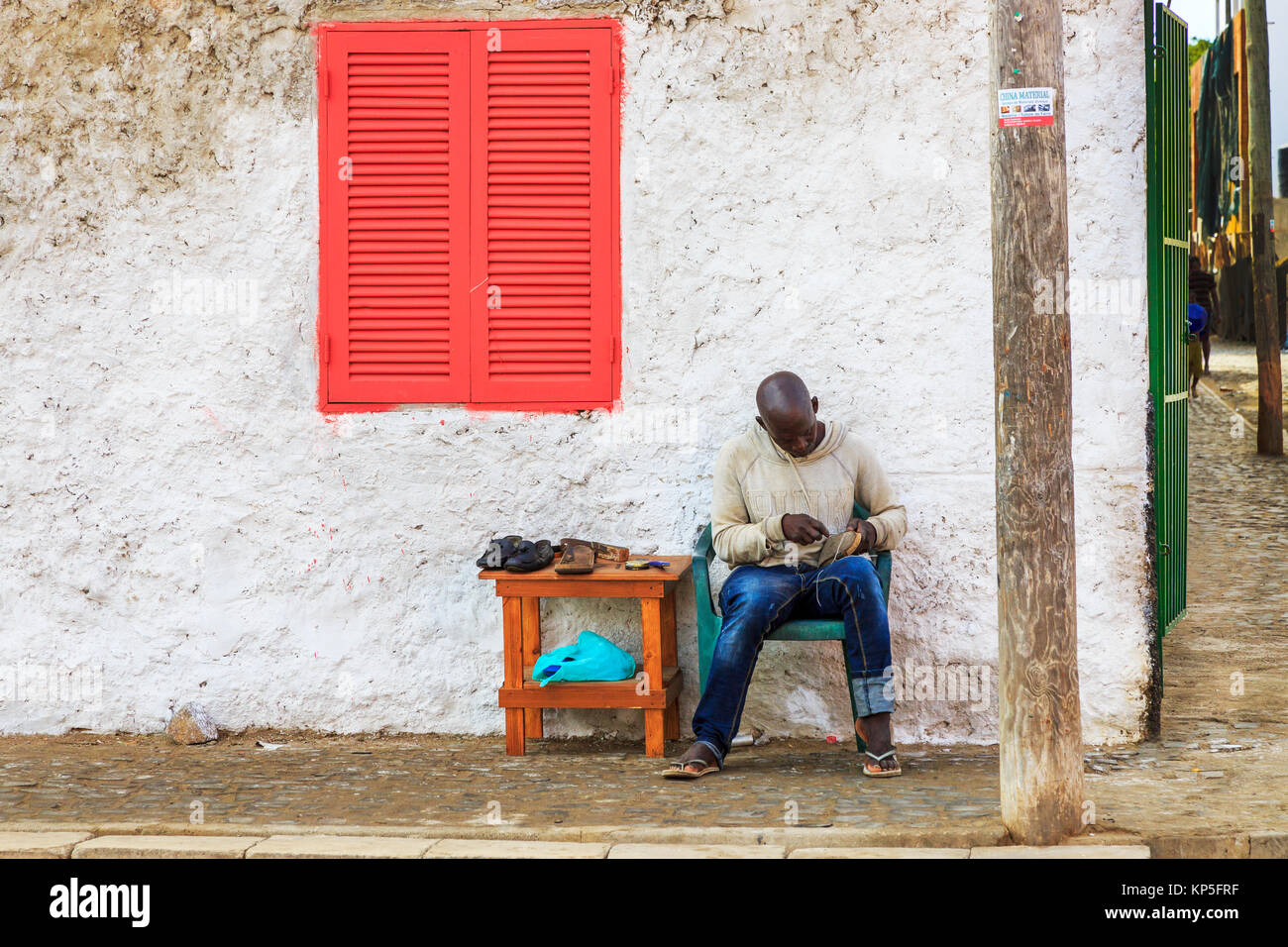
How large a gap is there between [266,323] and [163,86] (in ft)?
3.51

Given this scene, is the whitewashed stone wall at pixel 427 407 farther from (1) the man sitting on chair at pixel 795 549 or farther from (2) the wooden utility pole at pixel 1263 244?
(2) the wooden utility pole at pixel 1263 244

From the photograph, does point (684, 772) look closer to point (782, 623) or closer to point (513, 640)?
point (782, 623)

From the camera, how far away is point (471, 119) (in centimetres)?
534

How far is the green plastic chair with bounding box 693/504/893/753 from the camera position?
477 centimetres

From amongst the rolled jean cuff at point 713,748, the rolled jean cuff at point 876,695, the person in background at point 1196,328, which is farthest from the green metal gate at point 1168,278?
the person in background at point 1196,328

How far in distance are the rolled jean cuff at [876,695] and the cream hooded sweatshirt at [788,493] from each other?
1.60ft

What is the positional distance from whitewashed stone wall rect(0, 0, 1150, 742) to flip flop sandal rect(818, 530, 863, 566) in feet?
1.78

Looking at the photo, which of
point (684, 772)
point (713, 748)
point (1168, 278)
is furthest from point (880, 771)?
point (1168, 278)

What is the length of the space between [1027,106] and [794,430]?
1.42 m

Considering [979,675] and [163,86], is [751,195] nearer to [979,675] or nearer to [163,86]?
[979,675]

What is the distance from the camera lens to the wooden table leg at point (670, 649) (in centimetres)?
525

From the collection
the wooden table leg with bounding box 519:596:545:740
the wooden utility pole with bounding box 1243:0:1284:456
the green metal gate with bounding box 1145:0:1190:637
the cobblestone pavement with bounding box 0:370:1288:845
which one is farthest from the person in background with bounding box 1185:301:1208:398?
the wooden table leg with bounding box 519:596:545:740

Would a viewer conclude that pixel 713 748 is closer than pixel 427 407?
Yes

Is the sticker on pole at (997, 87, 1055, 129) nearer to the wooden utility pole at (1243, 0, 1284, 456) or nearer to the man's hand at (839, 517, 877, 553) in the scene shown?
the man's hand at (839, 517, 877, 553)
